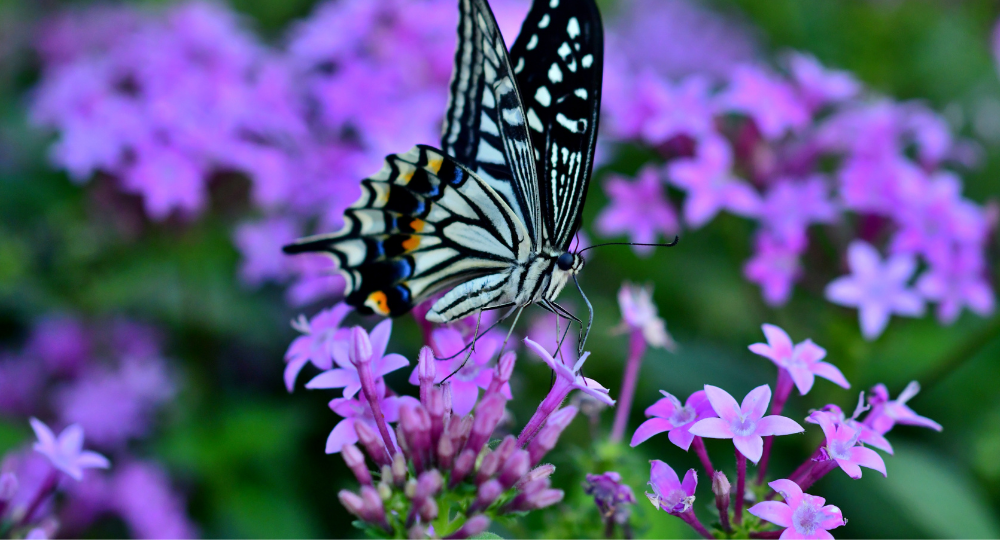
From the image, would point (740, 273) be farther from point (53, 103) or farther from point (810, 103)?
point (53, 103)

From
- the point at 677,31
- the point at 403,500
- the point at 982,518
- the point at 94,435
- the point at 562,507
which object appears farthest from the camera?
the point at 677,31

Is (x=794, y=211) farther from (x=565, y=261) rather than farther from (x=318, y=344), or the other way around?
(x=318, y=344)

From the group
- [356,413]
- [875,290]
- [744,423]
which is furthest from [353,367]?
[875,290]

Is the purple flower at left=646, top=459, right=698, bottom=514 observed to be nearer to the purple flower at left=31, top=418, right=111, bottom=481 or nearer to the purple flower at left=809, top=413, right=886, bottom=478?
the purple flower at left=809, top=413, right=886, bottom=478

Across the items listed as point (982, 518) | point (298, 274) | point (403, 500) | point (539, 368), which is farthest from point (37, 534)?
point (982, 518)

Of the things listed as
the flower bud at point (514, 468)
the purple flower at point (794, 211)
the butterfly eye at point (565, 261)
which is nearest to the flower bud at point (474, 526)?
the flower bud at point (514, 468)

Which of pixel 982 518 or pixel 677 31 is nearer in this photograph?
pixel 982 518

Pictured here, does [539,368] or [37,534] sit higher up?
[539,368]
